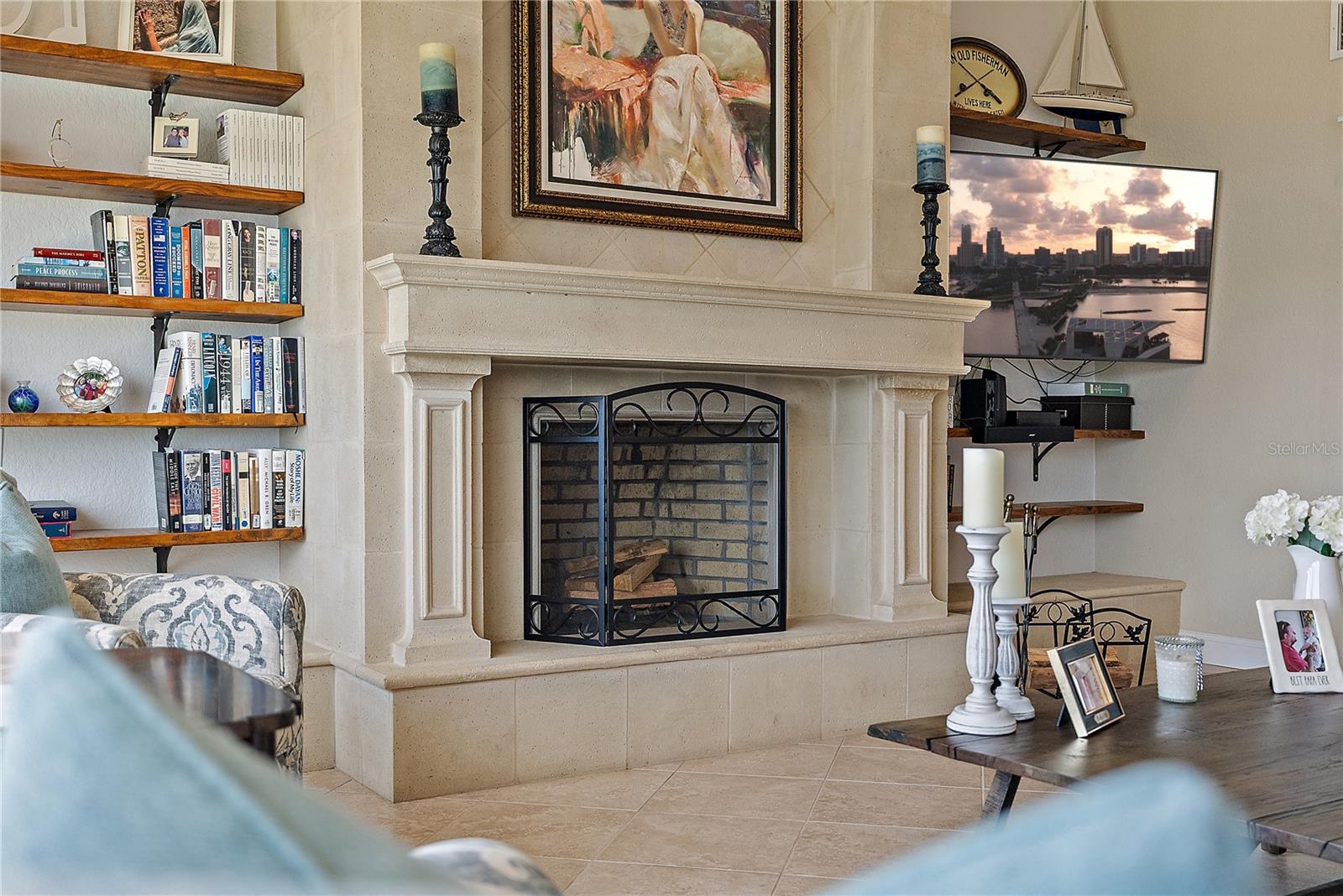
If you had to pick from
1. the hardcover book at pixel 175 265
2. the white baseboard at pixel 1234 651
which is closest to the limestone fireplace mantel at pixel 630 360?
the hardcover book at pixel 175 265

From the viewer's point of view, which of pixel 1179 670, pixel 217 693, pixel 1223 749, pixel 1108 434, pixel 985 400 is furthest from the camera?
pixel 1108 434

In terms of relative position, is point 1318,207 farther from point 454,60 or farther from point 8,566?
point 8,566

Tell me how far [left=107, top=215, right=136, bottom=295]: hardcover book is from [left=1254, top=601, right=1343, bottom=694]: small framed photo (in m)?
2.96

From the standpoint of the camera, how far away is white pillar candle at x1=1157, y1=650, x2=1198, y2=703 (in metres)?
2.54

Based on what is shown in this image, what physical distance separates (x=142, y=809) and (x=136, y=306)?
3082mm

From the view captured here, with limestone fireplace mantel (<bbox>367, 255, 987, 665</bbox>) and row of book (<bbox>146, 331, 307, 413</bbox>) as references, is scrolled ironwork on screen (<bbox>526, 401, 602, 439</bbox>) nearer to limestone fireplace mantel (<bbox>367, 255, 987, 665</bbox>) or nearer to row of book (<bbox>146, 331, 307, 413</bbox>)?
limestone fireplace mantel (<bbox>367, 255, 987, 665</bbox>)

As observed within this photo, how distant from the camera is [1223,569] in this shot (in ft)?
16.8

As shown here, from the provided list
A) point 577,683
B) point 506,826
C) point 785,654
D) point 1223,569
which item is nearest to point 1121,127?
point 1223,569

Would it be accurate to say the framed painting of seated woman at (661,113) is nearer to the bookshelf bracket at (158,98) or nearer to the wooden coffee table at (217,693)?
the bookshelf bracket at (158,98)

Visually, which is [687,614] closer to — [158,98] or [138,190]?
[138,190]

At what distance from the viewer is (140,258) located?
3277mm

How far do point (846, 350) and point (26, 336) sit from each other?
7.83ft

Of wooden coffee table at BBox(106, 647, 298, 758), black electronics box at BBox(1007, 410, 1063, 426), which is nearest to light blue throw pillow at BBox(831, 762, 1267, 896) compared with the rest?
wooden coffee table at BBox(106, 647, 298, 758)

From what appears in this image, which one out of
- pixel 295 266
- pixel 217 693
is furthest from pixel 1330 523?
pixel 295 266
